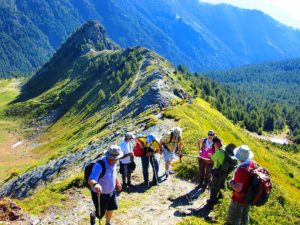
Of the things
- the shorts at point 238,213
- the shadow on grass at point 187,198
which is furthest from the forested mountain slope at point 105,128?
the shorts at point 238,213

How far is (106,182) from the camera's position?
50.6 ft

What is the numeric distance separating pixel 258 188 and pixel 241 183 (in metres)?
0.67

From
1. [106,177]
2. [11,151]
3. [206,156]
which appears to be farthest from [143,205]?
[11,151]

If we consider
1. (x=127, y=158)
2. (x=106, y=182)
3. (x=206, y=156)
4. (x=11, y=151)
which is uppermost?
(x=206, y=156)

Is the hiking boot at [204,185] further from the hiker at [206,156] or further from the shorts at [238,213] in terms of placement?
the shorts at [238,213]

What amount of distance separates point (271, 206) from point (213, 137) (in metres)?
6.19

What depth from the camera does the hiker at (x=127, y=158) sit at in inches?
893

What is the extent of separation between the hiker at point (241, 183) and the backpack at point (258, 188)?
7.5 inches

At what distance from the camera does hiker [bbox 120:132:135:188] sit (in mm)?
22672

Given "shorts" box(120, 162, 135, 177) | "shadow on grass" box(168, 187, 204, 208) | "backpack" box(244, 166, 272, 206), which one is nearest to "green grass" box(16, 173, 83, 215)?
"shorts" box(120, 162, 135, 177)

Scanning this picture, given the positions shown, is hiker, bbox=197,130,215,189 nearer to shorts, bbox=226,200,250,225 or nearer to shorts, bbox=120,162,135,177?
shorts, bbox=120,162,135,177

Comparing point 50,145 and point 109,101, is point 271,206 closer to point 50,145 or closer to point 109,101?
point 50,145

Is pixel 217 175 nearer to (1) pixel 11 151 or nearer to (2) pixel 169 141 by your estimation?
(2) pixel 169 141

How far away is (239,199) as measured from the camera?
1548 cm
